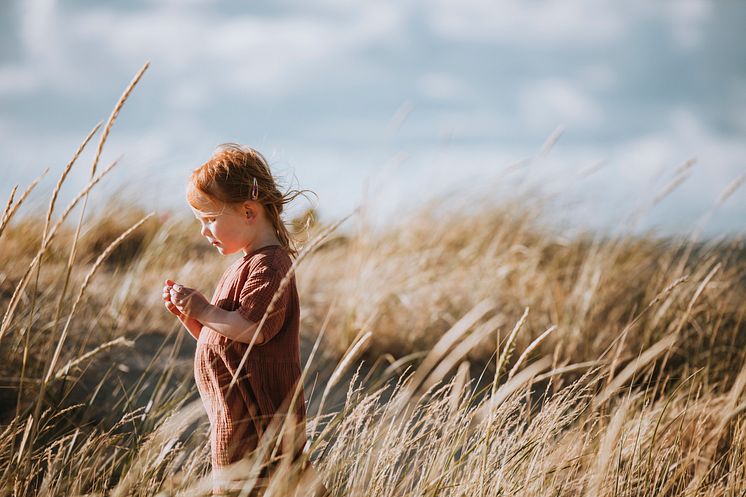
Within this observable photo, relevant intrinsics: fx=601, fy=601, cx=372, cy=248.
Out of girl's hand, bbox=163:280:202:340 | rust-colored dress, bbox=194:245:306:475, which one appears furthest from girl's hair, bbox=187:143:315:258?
girl's hand, bbox=163:280:202:340

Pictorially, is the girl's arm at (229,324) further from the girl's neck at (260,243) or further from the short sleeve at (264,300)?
the girl's neck at (260,243)

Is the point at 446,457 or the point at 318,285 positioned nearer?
the point at 446,457

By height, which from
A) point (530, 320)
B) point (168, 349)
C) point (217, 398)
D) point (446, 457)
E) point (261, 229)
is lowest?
point (530, 320)

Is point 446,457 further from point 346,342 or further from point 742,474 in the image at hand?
point 346,342

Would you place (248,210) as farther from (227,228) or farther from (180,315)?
(180,315)

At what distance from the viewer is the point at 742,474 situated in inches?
73.9

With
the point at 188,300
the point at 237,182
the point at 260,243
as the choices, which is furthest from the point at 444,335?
the point at 188,300

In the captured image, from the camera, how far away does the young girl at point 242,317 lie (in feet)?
4.78

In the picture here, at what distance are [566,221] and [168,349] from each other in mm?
2896

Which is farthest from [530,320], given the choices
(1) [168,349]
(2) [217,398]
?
(2) [217,398]

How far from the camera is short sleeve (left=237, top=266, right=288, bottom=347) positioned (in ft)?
4.80

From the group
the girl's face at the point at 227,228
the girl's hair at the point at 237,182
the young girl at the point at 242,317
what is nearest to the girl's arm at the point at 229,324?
the young girl at the point at 242,317

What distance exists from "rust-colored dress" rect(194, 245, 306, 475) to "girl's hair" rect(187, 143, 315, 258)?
0.46 feet

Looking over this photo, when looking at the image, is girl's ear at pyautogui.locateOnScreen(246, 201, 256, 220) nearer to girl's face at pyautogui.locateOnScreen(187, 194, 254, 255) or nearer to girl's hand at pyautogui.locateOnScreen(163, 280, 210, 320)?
girl's face at pyautogui.locateOnScreen(187, 194, 254, 255)
